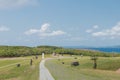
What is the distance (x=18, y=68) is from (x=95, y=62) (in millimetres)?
21855

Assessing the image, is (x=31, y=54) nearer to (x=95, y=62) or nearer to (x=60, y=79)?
(x=95, y=62)

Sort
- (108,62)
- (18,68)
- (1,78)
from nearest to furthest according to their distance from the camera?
(1,78) → (108,62) → (18,68)

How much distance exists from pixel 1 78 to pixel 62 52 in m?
70.1

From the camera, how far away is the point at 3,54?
430ft

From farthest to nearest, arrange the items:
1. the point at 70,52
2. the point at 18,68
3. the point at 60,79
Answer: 1. the point at 70,52
2. the point at 18,68
3. the point at 60,79

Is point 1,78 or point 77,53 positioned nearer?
point 1,78

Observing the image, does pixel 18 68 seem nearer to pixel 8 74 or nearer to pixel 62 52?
pixel 8 74

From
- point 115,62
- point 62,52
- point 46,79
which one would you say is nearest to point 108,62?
point 115,62

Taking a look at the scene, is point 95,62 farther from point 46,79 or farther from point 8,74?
point 46,79

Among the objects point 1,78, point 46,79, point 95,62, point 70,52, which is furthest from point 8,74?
point 70,52

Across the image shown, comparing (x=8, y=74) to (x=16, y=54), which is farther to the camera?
(x=16, y=54)

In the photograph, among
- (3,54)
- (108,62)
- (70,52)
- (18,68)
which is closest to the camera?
(108,62)

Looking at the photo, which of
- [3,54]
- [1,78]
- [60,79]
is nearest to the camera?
[60,79]

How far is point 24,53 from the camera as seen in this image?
137375mm
